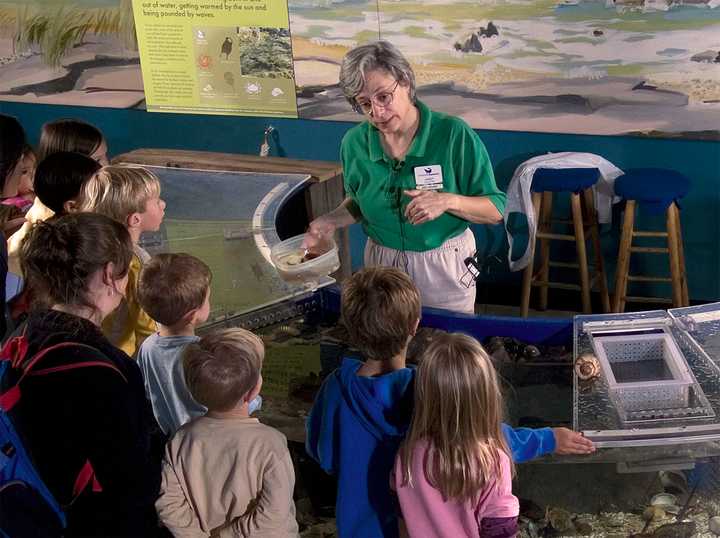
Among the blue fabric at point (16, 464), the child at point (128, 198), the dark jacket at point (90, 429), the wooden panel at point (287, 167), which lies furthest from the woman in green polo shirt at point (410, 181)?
the wooden panel at point (287, 167)

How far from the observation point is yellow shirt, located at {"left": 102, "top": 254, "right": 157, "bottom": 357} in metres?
2.69

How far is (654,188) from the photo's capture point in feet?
15.2

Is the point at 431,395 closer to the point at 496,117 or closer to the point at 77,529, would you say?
the point at 77,529

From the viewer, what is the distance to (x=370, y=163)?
3.14m

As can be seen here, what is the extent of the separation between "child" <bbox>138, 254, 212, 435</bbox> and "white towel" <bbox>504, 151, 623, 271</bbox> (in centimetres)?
275

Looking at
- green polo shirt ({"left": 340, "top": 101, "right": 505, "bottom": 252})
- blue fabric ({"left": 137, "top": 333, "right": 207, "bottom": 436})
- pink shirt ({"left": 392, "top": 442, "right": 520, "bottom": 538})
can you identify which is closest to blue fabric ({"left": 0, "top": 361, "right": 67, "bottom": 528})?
blue fabric ({"left": 137, "top": 333, "right": 207, "bottom": 436})

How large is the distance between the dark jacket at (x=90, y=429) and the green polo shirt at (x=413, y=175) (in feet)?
4.21

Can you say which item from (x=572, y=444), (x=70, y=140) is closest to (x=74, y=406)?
(x=572, y=444)

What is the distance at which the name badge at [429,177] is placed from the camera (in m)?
3.04

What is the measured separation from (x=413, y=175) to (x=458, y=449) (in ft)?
3.98

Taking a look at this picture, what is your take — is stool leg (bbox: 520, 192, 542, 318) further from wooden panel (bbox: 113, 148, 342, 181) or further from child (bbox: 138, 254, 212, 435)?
child (bbox: 138, 254, 212, 435)

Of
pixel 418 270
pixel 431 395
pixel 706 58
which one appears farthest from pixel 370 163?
pixel 706 58

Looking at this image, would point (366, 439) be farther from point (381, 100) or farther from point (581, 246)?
point (581, 246)

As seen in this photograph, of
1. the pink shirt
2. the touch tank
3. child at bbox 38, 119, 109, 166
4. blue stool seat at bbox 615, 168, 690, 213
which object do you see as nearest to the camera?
the pink shirt
